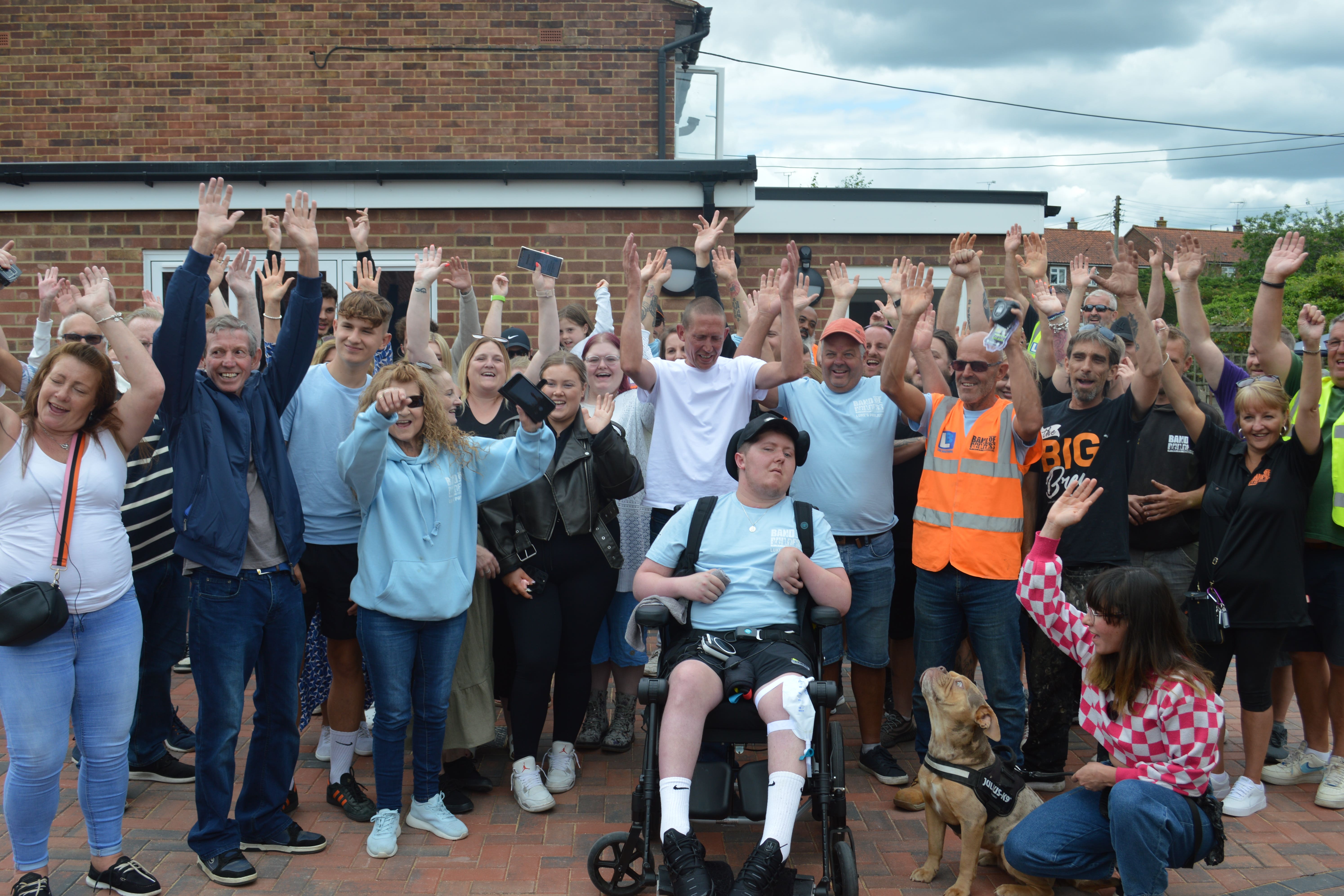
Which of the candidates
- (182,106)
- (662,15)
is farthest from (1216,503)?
(182,106)

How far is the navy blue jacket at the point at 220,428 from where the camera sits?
3312 mm

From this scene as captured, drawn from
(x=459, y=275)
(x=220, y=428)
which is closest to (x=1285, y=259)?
(x=459, y=275)

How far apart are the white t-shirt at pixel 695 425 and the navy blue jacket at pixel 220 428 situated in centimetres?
166

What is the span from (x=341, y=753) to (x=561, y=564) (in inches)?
49.5

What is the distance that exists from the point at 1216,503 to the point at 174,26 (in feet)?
38.2

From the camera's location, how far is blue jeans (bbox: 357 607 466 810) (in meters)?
3.76

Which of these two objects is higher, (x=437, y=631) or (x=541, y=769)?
(x=437, y=631)

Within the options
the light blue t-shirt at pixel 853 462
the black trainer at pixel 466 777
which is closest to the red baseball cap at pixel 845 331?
the light blue t-shirt at pixel 853 462

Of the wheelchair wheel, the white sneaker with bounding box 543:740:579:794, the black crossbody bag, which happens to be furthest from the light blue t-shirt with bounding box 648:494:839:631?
the black crossbody bag

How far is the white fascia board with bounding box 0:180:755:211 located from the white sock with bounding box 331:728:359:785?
525cm

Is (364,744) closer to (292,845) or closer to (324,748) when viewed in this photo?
(324,748)

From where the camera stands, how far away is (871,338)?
17.1ft

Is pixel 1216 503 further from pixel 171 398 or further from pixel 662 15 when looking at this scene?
pixel 662 15

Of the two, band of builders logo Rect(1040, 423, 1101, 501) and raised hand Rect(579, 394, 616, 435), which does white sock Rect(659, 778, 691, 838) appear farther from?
band of builders logo Rect(1040, 423, 1101, 501)
